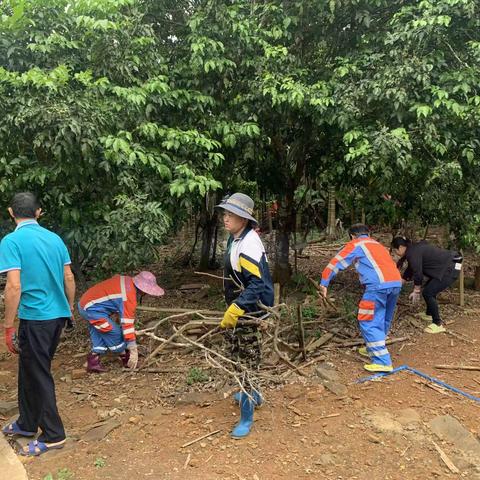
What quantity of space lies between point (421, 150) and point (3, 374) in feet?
17.9

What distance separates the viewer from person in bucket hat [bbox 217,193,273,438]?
11.9ft

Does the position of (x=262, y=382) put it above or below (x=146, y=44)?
below

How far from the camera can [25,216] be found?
3.62 metres

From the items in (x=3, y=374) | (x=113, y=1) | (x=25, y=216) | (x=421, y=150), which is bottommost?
(x=3, y=374)

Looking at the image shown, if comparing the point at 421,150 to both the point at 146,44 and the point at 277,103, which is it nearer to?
the point at 277,103

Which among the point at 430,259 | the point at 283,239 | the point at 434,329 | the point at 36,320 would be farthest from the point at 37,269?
the point at 283,239

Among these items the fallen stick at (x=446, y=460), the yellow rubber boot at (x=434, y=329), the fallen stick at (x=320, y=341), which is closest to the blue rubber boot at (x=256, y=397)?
the fallen stick at (x=320, y=341)

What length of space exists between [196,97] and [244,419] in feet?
11.5

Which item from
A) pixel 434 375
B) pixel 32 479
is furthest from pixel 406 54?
pixel 32 479

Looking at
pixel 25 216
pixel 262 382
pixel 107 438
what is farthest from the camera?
pixel 262 382

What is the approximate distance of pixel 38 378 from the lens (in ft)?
11.8

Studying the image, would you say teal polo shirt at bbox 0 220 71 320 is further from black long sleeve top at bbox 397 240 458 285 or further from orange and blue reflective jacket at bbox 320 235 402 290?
black long sleeve top at bbox 397 240 458 285

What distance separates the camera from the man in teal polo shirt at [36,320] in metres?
3.56

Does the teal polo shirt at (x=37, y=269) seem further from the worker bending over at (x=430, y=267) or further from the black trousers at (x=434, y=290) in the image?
the black trousers at (x=434, y=290)
